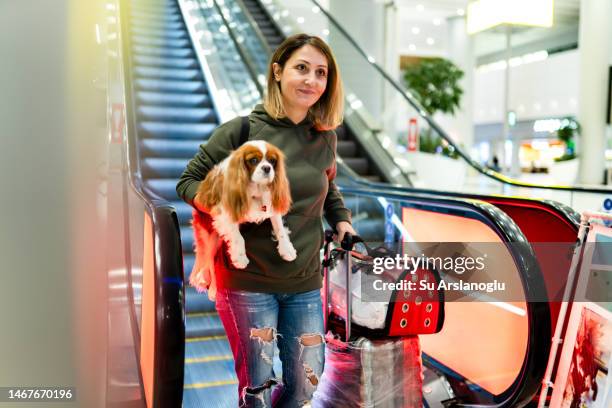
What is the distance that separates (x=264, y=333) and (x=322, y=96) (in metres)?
0.84

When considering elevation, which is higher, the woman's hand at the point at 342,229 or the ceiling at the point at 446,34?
the ceiling at the point at 446,34

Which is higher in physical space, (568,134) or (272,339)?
(568,134)

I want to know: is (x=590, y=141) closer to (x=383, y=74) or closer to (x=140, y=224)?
(x=383, y=74)

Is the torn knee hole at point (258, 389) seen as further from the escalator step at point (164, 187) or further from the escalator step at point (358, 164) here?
the escalator step at point (358, 164)

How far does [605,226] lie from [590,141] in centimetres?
1046

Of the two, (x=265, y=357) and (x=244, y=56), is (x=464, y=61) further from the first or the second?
(x=265, y=357)

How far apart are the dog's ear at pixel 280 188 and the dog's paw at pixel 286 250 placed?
11cm

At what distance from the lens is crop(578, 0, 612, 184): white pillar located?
1187cm

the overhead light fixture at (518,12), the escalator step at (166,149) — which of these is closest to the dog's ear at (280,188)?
the escalator step at (166,149)

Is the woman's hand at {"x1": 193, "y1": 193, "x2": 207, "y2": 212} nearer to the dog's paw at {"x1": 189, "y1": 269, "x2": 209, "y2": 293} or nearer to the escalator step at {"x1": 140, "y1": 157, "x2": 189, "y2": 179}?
the dog's paw at {"x1": 189, "y1": 269, "x2": 209, "y2": 293}

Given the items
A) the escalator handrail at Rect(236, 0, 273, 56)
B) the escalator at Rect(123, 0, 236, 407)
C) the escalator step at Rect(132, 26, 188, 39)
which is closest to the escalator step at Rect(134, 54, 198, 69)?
the escalator at Rect(123, 0, 236, 407)

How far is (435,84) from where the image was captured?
53.6 feet

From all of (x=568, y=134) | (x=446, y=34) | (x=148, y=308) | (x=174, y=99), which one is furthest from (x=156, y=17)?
(x=446, y=34)

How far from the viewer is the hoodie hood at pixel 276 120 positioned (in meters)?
2.06
